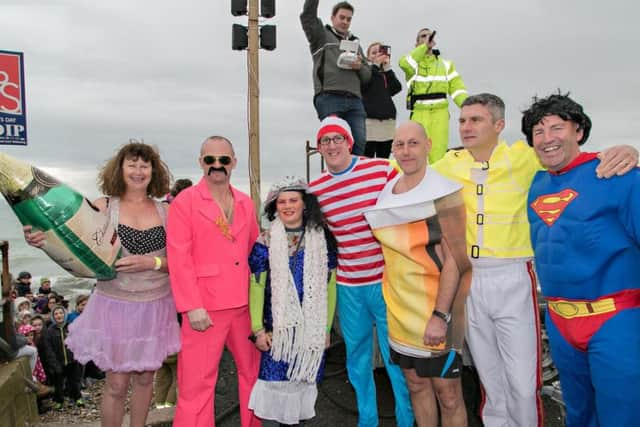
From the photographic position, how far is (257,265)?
10.2ft

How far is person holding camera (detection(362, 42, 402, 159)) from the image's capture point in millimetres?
5992

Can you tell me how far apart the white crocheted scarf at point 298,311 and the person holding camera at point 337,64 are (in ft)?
8.24

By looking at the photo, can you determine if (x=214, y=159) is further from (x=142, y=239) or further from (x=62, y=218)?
(x=62, y=218)

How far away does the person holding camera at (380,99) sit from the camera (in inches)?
236

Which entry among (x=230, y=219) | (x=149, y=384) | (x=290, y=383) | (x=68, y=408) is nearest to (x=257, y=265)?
(x=230, y=219)

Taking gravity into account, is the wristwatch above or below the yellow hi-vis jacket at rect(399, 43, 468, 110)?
below

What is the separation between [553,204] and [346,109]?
300 centimetres

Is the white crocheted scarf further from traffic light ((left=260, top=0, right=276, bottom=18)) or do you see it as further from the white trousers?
traffic light ((left=260, top=0, right=276, bottom=18))

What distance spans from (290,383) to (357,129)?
10.5ft

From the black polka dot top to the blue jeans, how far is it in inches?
103

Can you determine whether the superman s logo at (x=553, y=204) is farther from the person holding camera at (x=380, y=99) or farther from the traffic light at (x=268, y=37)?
the traffic light at (x=268, y=37)

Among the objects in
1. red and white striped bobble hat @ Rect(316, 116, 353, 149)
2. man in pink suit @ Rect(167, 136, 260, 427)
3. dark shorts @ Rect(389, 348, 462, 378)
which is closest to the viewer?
dark shorts @ Rect(389, 348, 462, 378)

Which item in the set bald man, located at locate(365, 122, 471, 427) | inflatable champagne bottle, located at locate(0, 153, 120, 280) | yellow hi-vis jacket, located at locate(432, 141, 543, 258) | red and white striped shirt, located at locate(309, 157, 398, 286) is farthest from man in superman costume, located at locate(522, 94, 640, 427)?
inflatable champagne bottle, located at locate(0, 153, 120, 280)

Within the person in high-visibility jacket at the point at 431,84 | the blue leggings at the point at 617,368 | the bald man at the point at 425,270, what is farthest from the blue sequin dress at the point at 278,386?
the person in high-visibility jacket at the point at 431,84
